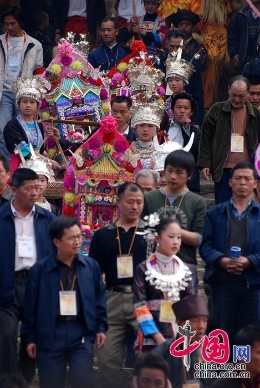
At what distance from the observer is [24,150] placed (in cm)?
972

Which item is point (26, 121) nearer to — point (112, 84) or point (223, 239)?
point (112, 84)

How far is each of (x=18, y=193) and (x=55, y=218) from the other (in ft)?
1.17

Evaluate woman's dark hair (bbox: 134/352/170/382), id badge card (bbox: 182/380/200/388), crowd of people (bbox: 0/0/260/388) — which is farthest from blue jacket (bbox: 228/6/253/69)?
woman's dark hair (bbox: 134/352/170/382)

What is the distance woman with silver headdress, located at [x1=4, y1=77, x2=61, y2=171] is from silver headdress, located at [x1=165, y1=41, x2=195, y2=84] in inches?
58.2

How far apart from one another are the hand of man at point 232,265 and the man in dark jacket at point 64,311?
2.97 feet

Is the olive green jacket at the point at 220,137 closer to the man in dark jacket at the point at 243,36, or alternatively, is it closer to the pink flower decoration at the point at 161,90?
the pink flower decoration at the point at 161,90

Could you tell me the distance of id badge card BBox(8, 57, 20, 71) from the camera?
39.1 ft

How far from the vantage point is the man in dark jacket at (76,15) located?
1377cm

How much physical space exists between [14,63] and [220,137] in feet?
9.32

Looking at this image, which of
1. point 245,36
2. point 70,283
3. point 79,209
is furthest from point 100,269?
point 245,36

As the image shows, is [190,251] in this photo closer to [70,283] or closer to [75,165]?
[70,283]

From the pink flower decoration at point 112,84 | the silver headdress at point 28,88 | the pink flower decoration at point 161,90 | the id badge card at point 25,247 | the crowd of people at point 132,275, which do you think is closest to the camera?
the crowd of people at point 132,275

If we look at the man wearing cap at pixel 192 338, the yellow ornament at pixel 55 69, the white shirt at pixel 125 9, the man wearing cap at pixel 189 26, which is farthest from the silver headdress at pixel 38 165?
the white shirt at pixel 125 9

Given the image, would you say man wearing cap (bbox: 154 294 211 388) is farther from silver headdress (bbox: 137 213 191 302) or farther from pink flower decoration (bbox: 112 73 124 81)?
pink flower decoration (bbox: 112 73 124 81)
